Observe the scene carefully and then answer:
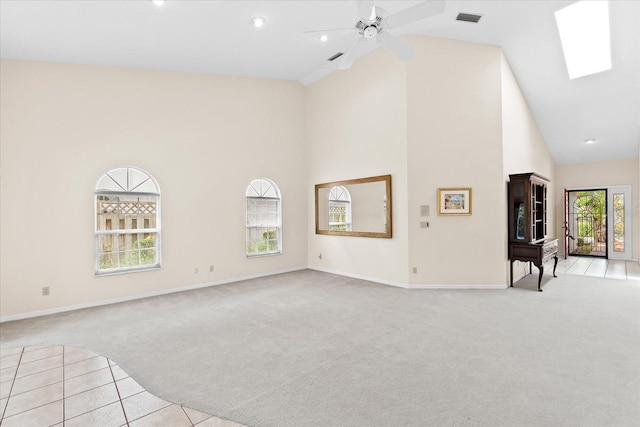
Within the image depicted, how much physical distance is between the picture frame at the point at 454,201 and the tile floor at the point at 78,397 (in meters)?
4.37

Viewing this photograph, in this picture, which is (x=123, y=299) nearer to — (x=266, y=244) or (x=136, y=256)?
(x=136, y=256)

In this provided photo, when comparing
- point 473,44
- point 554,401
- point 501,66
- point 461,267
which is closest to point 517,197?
point 461,267

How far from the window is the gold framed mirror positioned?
88 centimetres

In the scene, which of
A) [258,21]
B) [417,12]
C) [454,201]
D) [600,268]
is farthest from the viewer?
[600,268]

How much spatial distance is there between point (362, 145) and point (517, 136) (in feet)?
9.32

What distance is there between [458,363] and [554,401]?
684mm

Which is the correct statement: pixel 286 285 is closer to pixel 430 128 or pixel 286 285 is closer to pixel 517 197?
pixel 430 128

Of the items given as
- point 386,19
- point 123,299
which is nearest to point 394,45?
point 386,19

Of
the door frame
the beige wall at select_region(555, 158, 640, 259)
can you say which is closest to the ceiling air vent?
the beige wall at select_region(555, 158, 640, 259)

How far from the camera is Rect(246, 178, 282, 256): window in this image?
6391 millimetres

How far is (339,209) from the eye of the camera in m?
6.48

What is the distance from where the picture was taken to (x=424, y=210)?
527cm

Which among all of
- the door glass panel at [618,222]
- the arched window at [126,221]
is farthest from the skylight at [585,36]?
the arched window at [126,221]

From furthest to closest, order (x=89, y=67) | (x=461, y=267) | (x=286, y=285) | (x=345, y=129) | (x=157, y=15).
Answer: (x=345, y=129) < (x=286, y=285) < (x=461, y=267) < (x=89, y=67) < (x=157, y=15)
